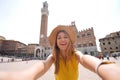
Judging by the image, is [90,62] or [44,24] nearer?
[90,62]

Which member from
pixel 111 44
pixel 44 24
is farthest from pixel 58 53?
pixel 44 24

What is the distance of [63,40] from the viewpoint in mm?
2189

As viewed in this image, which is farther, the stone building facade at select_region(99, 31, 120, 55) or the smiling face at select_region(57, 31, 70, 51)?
the stone building facade at select_region(99, 31, 120, 55)

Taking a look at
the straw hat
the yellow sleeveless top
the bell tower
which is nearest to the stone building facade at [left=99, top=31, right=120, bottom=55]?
the bell tower

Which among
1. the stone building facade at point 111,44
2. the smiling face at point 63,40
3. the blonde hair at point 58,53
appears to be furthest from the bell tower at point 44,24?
the smiling face at point 63,40

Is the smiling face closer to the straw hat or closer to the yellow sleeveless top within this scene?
the straw hat

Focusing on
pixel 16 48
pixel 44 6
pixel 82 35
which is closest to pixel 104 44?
pixel 82 35

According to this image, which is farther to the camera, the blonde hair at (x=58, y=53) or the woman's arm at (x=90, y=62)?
the blonde hair at (x=58, y=53)

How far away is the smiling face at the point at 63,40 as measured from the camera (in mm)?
2195

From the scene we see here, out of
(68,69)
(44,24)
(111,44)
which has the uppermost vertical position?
(44,24)

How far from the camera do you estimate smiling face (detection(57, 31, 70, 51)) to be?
86.4 inches

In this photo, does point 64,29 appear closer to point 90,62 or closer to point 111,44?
point 90,62

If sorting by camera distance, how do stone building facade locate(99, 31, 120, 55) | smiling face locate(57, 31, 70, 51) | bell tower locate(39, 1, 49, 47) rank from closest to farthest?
smiling face locate(57, 31, 70, 51) → stone building facade locate(99, 31, 120, 55) → bell tower locate(39, 1, 49, 47)

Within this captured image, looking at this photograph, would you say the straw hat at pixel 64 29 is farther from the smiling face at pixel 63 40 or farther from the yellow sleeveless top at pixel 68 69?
the yellow sleeveless top at pixel 68 69
